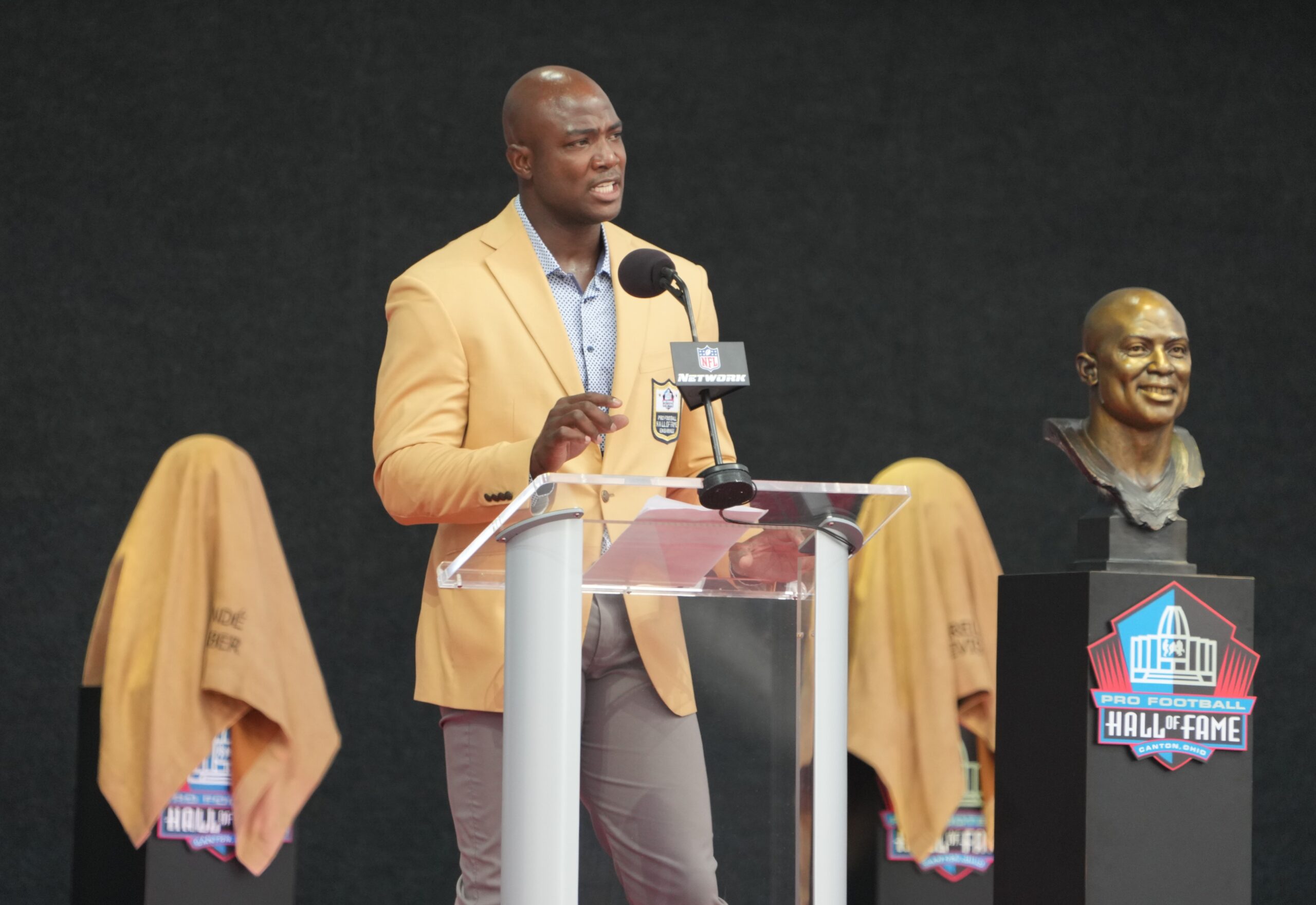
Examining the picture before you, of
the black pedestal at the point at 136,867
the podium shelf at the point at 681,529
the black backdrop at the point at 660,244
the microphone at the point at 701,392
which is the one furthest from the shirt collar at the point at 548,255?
the black backdrop at the point at 660,244

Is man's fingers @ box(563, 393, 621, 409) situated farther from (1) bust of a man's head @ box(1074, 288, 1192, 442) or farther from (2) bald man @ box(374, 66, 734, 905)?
(1) bust of a man's head @ box(1074, 288, 1192, 442)

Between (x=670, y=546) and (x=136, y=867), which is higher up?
(x=670, y=546)

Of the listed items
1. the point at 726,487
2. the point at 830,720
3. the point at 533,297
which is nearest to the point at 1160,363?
the point at 533,297

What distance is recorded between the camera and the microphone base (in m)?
1.44

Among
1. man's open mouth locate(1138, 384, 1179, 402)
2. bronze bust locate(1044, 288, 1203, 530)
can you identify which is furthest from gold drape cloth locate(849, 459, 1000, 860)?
man's open mouth locate(1138, 384, 1179, 402)

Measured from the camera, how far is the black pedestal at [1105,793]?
9.86 feet

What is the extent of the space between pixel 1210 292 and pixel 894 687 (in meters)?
1.93

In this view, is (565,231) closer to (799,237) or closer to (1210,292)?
(799,237)

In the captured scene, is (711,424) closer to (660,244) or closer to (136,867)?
(136,867)

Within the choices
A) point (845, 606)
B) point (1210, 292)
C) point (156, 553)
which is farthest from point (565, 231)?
point (1210, 292)

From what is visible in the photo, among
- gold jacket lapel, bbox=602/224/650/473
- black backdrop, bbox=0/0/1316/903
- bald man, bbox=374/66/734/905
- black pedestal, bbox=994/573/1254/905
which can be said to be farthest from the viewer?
black backdrop, bbox=0/0/1316/903

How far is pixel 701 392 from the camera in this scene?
1.52m

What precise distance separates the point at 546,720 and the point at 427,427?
2.04 feet

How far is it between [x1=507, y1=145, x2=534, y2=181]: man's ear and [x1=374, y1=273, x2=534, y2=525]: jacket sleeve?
0.75 feet
